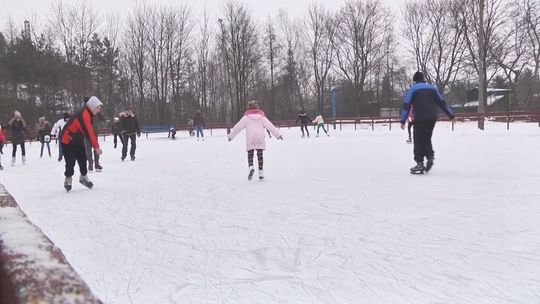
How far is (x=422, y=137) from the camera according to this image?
8305 millimetres

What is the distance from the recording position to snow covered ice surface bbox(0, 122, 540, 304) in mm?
3350

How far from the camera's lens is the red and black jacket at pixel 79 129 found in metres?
7.92

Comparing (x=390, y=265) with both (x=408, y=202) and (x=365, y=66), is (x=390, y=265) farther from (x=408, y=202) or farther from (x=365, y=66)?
(x=365, y=66)

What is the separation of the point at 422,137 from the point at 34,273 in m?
7.91

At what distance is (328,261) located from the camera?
3922 mm

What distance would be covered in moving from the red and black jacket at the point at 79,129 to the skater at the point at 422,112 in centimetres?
539

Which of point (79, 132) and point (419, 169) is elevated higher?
point (79, 132)

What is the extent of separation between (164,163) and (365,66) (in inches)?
1580

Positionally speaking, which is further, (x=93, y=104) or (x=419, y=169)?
(x=419, y=169)

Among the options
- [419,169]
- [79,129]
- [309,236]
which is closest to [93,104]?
[79,129]

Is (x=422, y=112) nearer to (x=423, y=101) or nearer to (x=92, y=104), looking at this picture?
(x=423, y=101)

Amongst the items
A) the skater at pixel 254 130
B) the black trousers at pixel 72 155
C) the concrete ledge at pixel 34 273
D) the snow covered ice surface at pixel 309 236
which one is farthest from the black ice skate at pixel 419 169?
the concrete ledge at pixel 34 273

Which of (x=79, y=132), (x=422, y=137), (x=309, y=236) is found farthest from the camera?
(x=422, y=137)

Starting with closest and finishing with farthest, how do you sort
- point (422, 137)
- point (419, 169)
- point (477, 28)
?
point (422, 137)
point (419, 169)
point (477, 28)
